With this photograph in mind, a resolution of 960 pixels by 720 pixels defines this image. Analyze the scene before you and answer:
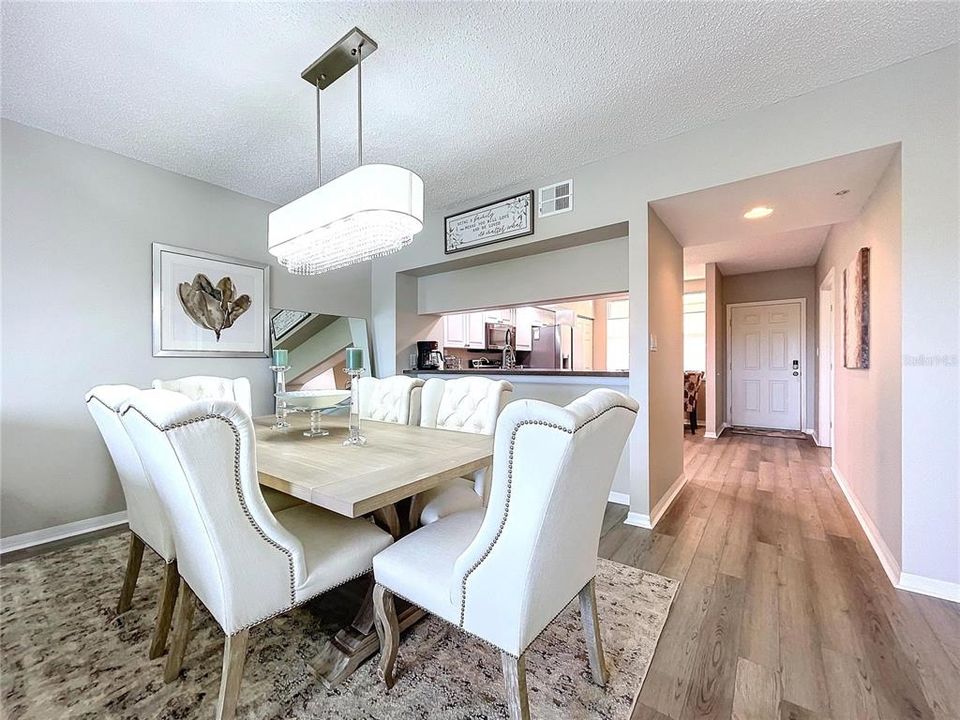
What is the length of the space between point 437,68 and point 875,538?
345 cm

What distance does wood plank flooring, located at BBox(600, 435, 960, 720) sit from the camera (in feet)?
4.13

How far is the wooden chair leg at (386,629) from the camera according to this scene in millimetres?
1259

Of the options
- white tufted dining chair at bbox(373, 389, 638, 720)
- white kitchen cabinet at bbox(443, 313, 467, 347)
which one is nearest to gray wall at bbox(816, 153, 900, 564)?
white tufted dining chair at bbox(373, 389, 638, 720)

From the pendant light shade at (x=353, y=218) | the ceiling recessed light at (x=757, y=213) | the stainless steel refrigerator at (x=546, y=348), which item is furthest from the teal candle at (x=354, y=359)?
the stainless steel refrigerator at (x=546, y=348)

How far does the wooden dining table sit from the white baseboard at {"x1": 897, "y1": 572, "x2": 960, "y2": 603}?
6.71 ft

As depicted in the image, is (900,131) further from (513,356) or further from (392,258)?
(513,356)

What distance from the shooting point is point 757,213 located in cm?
280

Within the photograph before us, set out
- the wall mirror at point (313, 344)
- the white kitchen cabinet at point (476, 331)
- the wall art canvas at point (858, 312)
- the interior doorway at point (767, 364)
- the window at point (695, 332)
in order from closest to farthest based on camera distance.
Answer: the wall art canvas at point (858, 312)
the wall mirror at point (313, 344)
the white kitchen cabinet at point (476, 331)
the interior doorway at point (767, 364)
the window at point (695, 332)

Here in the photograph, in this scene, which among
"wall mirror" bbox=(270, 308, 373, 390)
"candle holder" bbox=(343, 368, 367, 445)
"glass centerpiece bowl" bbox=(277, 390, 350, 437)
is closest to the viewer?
"candle holder" bbox=(343, 368, 367, 445)

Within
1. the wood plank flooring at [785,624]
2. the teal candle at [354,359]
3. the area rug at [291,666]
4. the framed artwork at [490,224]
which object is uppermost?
the framed artwork at [490,224]

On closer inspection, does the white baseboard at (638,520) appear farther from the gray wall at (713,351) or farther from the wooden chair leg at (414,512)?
the gray wall at (713,351)

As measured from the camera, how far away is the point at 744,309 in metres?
6.03

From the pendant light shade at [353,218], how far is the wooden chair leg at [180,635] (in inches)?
56.2

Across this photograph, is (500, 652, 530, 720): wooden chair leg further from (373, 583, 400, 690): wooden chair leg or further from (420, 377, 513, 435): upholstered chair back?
(420, 377, 513, 435): upholstered chair back
